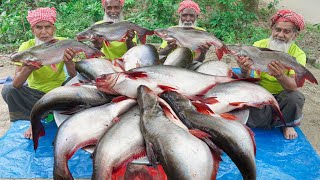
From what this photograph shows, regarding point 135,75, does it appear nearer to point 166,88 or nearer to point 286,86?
point 166,88

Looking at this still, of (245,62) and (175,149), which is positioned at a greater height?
(245,62)

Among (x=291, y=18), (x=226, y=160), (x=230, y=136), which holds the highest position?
(x=291, y=18)

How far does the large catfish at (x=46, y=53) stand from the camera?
12.1 feet

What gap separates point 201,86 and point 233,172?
1107mm

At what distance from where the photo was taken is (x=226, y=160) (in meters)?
3.91

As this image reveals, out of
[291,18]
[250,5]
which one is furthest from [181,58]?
[250,5]

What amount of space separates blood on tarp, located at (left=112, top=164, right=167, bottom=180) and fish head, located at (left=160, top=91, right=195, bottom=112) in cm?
56

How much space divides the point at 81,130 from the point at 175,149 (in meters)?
0.83

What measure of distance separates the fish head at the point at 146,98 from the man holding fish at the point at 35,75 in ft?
4.10

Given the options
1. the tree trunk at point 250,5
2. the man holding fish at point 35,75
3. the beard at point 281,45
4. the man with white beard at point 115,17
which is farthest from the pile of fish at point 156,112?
the tree trunk at point 250,5

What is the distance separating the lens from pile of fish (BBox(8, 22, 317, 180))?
2.48m

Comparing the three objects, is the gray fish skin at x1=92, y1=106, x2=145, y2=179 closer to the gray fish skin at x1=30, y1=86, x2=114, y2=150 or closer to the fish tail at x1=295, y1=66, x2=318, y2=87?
the gray fish skin at x1=30, y1=86, x2=114, y2=150

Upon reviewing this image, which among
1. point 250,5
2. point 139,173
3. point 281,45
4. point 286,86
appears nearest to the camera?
point 139,173

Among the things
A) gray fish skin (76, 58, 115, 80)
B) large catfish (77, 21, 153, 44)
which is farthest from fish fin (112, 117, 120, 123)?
large catfish (77, 21, 153, 44)
